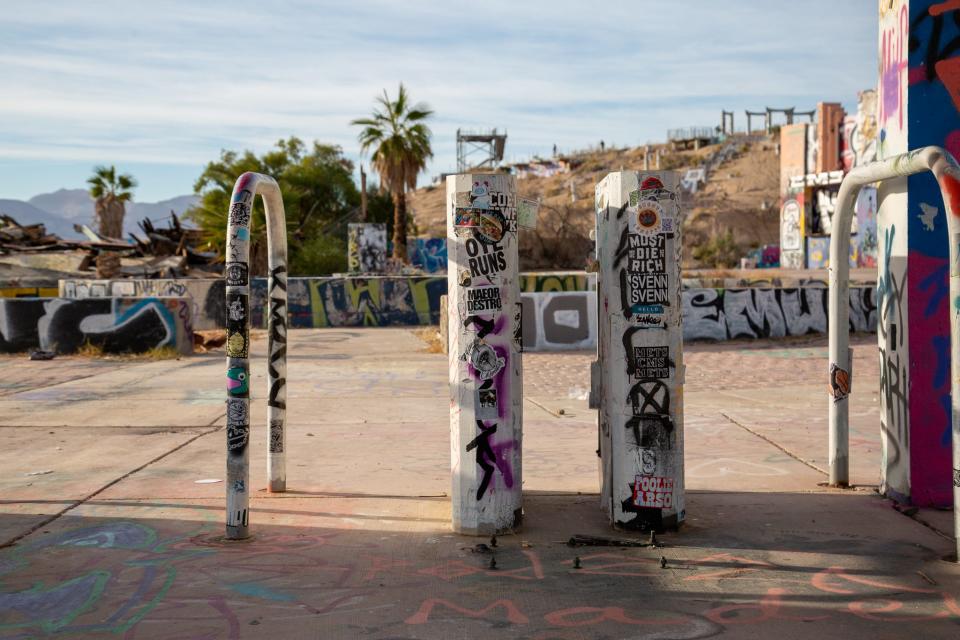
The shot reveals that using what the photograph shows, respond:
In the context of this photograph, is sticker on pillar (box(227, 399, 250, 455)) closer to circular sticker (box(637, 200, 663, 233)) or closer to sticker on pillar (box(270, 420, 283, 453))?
sticker on pillar (box(270, 420, 283, 453))

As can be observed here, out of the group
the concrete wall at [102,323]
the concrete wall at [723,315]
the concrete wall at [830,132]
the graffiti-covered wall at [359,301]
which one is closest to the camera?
the concrete wall at [102,323]

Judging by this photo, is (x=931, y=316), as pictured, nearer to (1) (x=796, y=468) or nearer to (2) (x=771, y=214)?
(1) (x=796, y=468)

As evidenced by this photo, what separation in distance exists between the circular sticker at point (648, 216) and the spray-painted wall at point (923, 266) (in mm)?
1775

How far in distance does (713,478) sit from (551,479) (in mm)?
1223

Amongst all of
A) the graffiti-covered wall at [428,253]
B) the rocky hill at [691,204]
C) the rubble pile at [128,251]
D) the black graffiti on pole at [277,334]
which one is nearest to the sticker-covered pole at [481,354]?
the black graffiti on pole at [277,334]

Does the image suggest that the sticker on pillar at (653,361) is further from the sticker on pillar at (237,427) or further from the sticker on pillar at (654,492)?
the sticker on pillar at (237,427)

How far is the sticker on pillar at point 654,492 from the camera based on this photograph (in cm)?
538

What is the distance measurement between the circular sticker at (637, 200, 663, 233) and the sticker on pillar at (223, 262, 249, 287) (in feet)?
7.54

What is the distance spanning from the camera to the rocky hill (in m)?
46.0

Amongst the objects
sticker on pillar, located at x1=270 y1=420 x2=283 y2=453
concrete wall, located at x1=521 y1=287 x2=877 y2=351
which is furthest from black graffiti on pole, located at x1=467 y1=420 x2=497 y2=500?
concrete wall, located at x1=521 y1=287 x2=877 y2=351

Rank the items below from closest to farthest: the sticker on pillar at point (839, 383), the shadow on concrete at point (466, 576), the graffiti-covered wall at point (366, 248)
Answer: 1. the shadow on concrete at point (466, 576)
2. the sticker on pillar at point (839, 383)
3. the graffiti-covered wall at point (366, 248)

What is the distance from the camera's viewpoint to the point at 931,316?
5.81 meters

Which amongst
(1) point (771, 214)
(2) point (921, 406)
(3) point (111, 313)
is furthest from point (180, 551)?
(1) point (771, 214)

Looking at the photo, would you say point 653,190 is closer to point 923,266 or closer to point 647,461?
point 647,461
